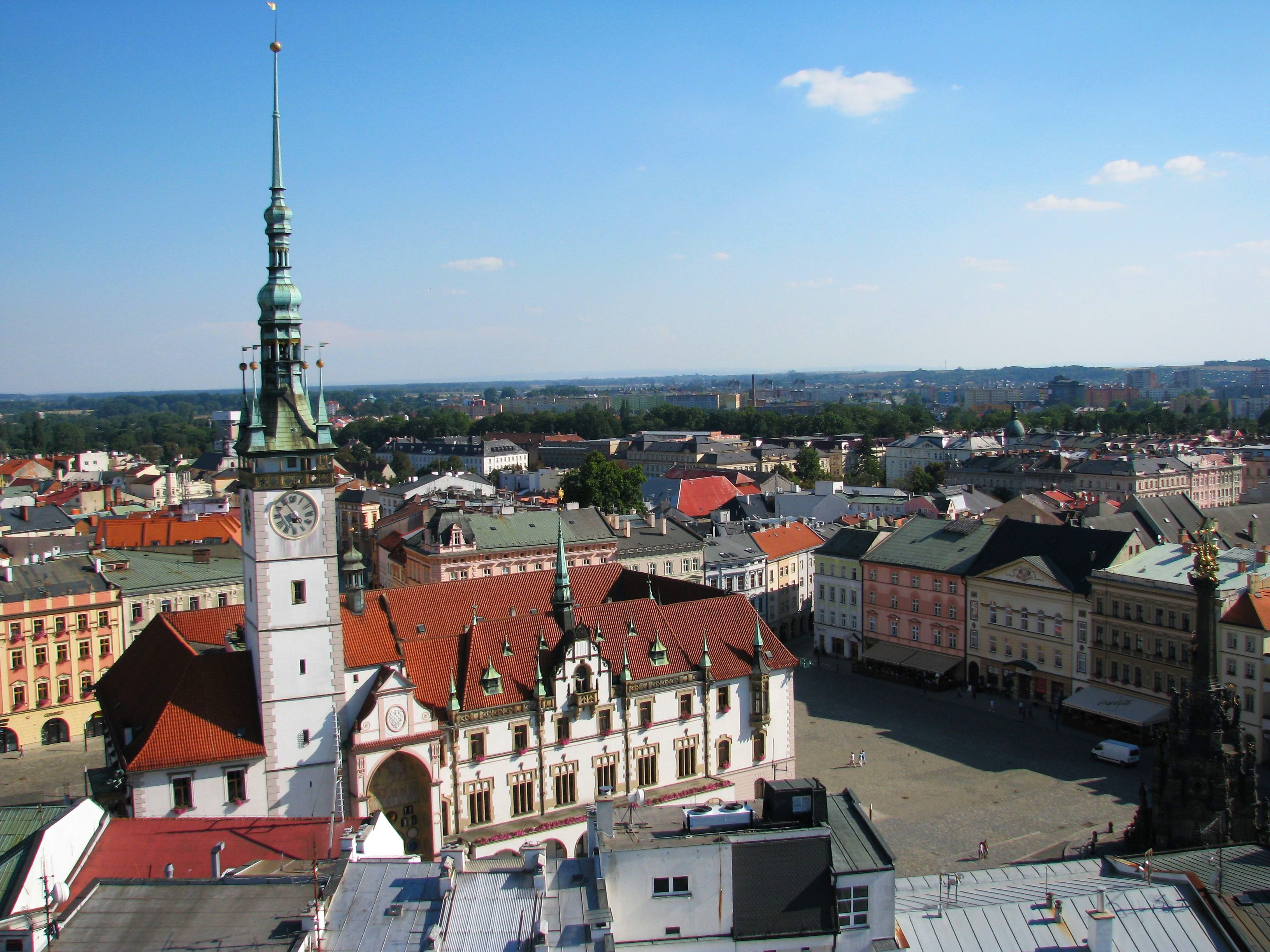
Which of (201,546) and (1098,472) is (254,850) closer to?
(201,546)

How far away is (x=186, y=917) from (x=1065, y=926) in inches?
674

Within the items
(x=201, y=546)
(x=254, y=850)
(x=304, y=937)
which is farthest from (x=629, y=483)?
(x=304, y=937)

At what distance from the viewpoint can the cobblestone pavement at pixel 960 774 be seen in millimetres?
42688

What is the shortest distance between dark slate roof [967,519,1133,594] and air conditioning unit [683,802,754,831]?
142 feet

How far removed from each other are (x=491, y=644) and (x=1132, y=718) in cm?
3300

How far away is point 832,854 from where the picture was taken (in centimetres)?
2180

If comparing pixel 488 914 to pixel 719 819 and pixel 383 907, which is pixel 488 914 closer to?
pixel 383 907

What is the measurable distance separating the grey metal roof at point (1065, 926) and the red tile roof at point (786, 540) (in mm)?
61369

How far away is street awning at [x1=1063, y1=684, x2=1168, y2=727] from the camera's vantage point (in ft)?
176

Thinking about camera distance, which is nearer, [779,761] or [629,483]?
[779,761]

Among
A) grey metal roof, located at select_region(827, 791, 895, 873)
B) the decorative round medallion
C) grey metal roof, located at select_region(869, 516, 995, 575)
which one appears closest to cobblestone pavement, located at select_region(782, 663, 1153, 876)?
grey metal roof, located at select_region(869, 516, 995, 575)

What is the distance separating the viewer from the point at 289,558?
3756 cm

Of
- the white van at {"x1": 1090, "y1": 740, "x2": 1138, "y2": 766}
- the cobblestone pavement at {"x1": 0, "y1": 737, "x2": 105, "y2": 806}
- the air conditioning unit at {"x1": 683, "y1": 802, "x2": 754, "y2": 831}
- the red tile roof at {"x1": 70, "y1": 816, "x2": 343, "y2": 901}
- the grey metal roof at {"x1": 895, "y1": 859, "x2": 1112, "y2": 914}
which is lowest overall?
the cobblestone pavement at {"x1": 0, "y1": 737, "x2": 105, "y2": 806}

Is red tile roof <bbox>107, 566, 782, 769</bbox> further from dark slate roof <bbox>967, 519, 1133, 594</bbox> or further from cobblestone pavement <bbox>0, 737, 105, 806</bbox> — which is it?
dark slate roof <bbox>967, 519, 1133, 594</bbox>
